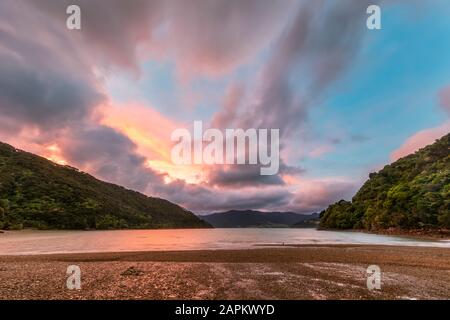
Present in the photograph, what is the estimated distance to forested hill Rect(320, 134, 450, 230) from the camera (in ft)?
356

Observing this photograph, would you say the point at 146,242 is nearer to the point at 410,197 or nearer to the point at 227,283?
the point at 227,283

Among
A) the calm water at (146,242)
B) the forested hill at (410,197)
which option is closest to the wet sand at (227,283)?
the calm water at (146,242)

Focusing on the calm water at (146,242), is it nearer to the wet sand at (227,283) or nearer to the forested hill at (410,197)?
the forested hill at (410,197)

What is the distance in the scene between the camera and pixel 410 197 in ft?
418

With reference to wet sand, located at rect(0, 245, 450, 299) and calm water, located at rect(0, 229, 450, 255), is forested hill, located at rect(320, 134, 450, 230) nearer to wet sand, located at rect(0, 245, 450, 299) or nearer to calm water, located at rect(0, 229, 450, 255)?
calm water, located at rect(0, 229, 450, 255)

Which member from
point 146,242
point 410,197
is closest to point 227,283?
point 146,242

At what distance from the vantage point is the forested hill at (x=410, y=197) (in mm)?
108594

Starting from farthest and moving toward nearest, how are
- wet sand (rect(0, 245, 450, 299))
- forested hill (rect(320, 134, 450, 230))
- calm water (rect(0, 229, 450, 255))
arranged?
forested hill (rect(320, 134, 450, 230))
calm water (rect(0, 229, 450, 255))
wet sand (rect(0, 245, 450, 299))

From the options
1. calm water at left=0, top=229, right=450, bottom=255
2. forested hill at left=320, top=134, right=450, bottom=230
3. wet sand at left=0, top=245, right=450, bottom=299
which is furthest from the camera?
forested hill at left=320, top=134, right=450, bottom=230

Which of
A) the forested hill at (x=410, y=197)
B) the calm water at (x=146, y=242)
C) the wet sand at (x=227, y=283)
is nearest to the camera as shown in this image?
the wet sand at (x=227, y=283)

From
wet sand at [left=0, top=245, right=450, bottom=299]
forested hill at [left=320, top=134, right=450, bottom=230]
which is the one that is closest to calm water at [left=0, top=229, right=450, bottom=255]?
forested hill at [left=320, top=134, right=450, bottom=230]

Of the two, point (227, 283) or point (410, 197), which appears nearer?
point (227, 283)

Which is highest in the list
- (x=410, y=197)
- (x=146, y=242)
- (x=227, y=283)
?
(x=410, y=197)

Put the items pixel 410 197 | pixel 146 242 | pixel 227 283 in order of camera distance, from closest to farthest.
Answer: pixel 227 283 → pixel 146 242 → pixel 410 197
